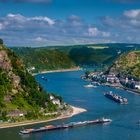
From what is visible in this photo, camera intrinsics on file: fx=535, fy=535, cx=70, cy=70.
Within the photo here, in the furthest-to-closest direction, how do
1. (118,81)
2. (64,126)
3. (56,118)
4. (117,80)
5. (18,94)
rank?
1. (117,80)
2. (118,81)
3. (18,94)
4. (56,118)
5. (64,126)

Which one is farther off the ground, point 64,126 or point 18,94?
point 18,94

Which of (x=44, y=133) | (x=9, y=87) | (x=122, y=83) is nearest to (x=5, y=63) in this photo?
(x=9, y=87)

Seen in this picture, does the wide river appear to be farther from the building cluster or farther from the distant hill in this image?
the building cluster

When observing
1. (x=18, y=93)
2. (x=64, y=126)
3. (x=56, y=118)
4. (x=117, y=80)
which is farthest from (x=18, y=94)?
(x=117, y=80)

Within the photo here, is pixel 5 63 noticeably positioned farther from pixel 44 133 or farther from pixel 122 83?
pixel 122 83

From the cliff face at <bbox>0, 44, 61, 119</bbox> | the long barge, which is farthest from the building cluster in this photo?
the long barge

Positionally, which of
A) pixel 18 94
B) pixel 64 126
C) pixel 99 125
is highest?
pixel 18 94

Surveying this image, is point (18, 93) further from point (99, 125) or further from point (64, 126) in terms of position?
point (99, 125)

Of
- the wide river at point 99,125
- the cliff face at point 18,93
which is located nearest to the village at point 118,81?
the wide river at point 99,125
